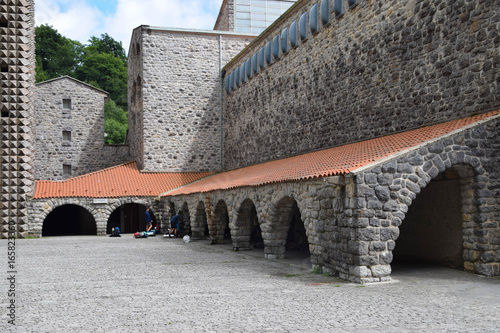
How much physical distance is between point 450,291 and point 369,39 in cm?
752

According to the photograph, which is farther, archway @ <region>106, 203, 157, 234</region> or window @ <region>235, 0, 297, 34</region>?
window @ <region>235, 0, 297, 34</region>

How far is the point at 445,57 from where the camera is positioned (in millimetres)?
9938

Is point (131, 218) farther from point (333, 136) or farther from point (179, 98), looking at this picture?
point (333, 136)

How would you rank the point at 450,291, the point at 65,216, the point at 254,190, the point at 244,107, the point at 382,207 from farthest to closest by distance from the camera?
1. the point at 65,216
2. the point at 244,107
3. the point at 254,190
4. the point at 382,207
5. the point at 450,291

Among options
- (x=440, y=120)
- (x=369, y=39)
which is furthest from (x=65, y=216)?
(x=440, y=120)

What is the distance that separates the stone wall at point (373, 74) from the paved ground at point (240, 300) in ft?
12.1

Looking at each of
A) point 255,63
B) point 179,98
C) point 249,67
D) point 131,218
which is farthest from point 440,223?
point 179,98

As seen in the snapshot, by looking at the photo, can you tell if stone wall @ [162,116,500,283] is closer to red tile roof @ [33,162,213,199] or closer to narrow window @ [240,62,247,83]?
narrow window @ [240,62,247,83]

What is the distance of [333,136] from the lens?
14031 mm

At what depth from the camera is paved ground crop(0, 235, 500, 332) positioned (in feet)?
16.8

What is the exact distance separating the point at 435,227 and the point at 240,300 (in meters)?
4.84

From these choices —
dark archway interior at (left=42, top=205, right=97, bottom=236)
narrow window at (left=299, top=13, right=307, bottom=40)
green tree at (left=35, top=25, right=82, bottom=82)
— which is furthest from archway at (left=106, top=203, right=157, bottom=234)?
green tree at (left=35, top=25, right=82, bottom=82)

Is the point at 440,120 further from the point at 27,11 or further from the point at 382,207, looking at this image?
the point at 27,11

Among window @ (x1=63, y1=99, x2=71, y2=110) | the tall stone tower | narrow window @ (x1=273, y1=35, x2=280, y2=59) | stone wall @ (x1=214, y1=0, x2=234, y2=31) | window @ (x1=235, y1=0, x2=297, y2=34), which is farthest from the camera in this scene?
window @ (x1=235, y1=0, x2=297, y2=34)
